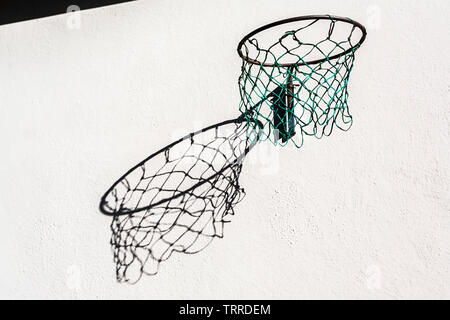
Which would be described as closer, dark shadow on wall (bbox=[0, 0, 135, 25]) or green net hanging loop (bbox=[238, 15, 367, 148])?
green net hanging loop (bbox=[238, 15, 367, 148])

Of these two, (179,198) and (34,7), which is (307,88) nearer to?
(179,198)

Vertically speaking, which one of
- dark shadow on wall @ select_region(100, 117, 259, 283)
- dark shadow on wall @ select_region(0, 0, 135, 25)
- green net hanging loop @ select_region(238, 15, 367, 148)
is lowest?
dark shadow on wall @ select_region(100, 117, 259, 283)

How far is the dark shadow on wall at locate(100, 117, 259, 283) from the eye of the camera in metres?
2.23

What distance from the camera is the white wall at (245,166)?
2.01 m

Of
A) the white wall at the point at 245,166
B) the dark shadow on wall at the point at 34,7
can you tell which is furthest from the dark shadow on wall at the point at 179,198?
the dark shadow on wall at the point at 34,7

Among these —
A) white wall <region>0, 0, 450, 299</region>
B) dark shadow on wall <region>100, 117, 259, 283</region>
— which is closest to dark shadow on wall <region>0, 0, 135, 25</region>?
white wall <region>0, 0, 450, 299</region>

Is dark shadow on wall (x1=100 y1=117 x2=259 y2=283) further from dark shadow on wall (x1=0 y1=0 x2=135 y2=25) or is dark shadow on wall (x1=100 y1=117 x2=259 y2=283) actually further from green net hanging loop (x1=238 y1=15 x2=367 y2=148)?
dark shadow on wall (x1=0 y1=0 x2=135 y2=25)

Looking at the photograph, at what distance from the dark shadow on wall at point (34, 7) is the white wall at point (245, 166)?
9 centimetres

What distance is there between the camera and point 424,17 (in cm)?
206

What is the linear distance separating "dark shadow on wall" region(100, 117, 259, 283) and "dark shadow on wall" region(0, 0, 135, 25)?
1.09 metres

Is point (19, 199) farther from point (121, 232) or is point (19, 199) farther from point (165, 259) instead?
point (165, 259)

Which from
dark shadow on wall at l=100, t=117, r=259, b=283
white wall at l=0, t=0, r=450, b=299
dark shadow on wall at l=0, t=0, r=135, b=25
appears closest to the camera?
white wall at l=0, t=0, r=450, b=299

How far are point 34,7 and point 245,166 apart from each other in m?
1.78
